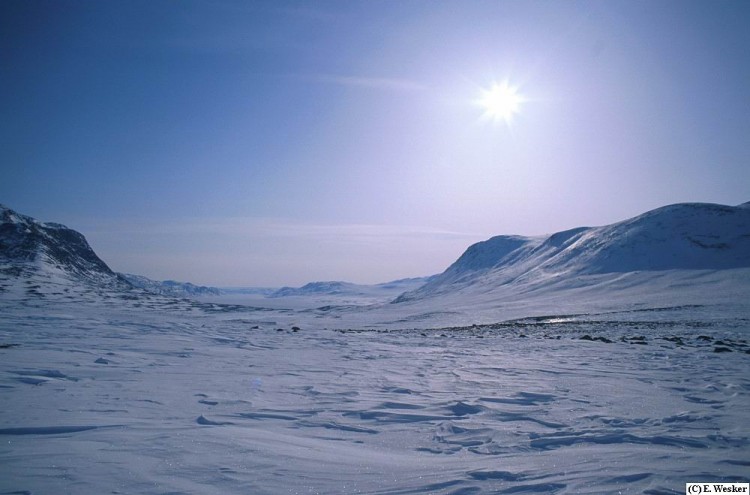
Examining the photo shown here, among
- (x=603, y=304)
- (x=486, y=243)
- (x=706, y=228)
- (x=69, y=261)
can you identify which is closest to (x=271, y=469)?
(x=603, y=304)

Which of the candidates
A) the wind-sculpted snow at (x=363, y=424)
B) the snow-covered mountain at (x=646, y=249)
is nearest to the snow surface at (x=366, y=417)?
the wind-sculpted snow at (x=363, y=424)

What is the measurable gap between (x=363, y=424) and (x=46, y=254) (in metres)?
112

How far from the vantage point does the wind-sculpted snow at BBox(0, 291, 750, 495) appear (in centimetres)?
419

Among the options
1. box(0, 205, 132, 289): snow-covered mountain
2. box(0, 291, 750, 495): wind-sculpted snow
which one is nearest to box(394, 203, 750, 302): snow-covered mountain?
box(0, 291, 750, 495): wind-sculpted snow

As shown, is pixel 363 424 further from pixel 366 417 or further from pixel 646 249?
pixel 646 249

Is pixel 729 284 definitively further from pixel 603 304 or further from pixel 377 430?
pixel 377 430

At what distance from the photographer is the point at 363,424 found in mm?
6352

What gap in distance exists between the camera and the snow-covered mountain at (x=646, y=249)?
2788 inches

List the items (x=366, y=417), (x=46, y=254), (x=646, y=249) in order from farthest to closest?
1. (x=46, y=254)
2. (x=646, y=249)
3. (x=366, y=417)

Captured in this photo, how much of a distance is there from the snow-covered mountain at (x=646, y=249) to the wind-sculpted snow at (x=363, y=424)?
70.5 meters

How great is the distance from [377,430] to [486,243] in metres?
144

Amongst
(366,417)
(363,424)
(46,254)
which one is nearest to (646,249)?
(366,417)

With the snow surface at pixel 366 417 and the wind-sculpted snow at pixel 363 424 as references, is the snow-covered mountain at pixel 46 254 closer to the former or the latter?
the snow surface at pixel 366 417

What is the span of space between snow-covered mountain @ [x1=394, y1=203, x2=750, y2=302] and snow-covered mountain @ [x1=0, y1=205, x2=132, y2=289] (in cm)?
8696
